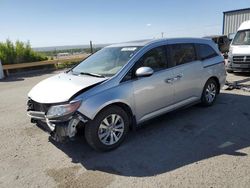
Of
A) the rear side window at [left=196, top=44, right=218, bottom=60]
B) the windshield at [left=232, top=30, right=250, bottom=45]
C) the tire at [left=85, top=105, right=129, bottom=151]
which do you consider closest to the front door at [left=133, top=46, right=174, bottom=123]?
the tire at [left=85, top=105, right=129, bottom=151]

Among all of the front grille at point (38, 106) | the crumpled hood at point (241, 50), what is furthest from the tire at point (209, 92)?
the crumpled hood at point (241, 50)

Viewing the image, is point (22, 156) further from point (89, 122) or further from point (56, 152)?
point (89, 122)

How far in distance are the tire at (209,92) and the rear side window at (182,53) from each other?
2.67ft

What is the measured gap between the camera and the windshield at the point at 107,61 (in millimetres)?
4418

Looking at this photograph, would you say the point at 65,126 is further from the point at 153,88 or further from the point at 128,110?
the point at 153,88

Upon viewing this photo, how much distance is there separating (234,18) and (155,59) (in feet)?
50.1

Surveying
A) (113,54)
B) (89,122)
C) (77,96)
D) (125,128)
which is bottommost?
(125,128)

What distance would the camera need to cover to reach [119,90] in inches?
159

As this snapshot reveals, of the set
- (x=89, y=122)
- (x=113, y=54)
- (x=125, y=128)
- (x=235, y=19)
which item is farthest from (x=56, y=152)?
(x=235, y=19)

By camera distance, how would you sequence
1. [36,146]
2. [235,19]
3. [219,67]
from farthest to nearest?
[235,19] < [219,67] < [36,146]

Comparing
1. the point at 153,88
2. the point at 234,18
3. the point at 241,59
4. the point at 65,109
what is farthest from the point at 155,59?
the point at 234,18

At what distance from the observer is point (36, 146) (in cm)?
443

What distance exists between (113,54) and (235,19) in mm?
15392

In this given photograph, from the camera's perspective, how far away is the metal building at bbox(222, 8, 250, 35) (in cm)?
1673
